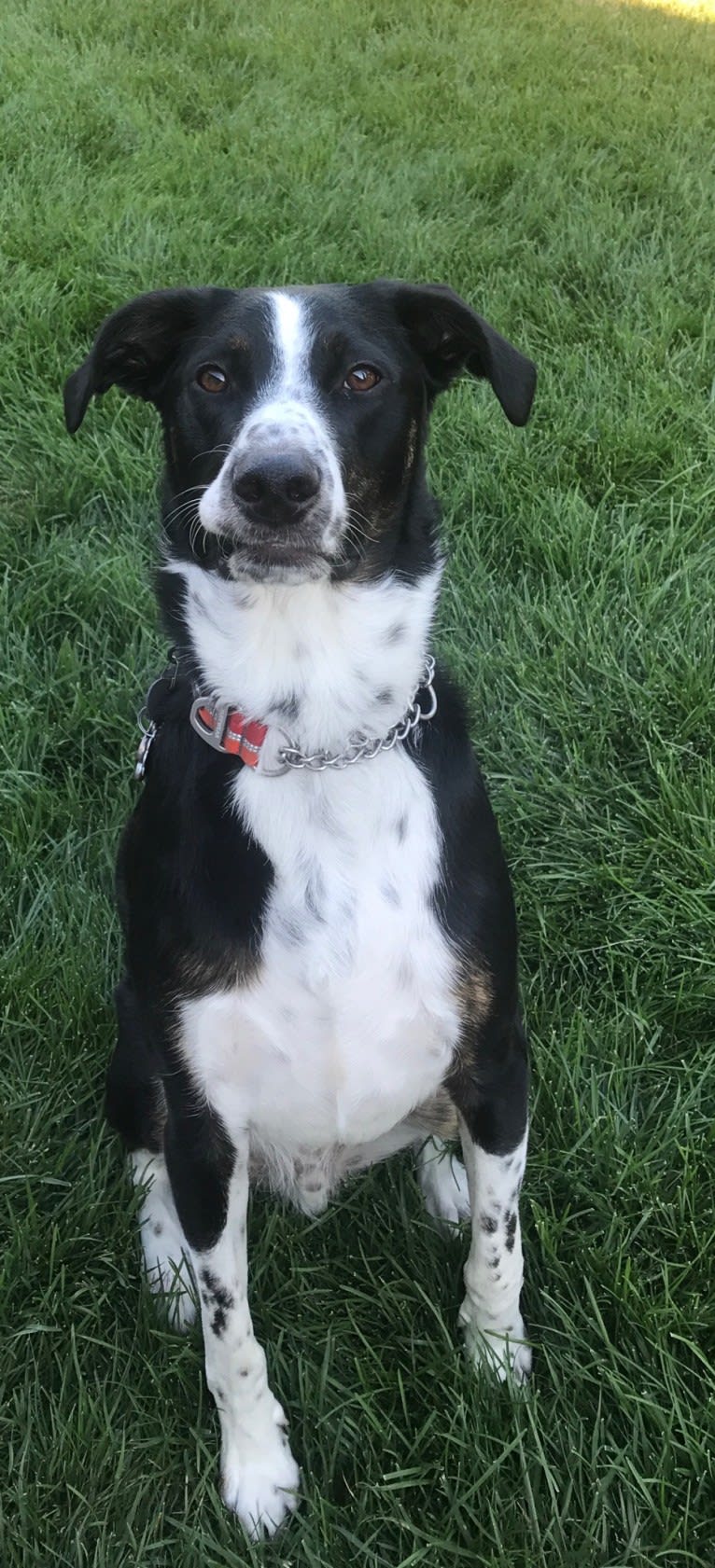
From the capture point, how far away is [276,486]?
1.74 meters

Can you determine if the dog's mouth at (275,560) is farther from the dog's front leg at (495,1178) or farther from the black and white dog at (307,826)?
the dog's front leg at (495,1178)

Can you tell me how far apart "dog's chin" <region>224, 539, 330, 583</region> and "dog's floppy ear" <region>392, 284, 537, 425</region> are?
1.34 feet

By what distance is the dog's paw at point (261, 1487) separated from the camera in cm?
199

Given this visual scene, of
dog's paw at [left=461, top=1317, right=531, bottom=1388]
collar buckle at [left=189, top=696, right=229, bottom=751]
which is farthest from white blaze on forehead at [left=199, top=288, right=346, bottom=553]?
dog's paw at [left=461, top=1317, right=531, bottom=1388]

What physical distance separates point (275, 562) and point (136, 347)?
1.83 feet

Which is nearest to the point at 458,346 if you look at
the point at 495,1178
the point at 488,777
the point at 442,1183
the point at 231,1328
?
the point at 488,777

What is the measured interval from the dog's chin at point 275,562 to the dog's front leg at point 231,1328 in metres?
0.84

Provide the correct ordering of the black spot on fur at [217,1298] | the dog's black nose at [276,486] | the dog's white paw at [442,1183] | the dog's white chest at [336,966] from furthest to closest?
1. the dog's white paw at [442,1183]
2. the black spot on fur at [217,1298]
3. the dog's white chest at [336,966]
4. the dog's black nose at [276,486]

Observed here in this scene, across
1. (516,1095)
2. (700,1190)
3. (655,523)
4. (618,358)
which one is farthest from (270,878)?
(618,358)

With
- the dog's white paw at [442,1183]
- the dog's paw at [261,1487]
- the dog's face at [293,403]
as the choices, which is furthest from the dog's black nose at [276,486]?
the dog's paw at [261,1487]

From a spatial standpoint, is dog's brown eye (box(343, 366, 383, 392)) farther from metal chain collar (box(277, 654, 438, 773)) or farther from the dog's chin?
metal chain collar (box(277, 654, 438, 773))

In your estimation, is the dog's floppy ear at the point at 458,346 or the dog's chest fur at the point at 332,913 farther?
the dog's floppy ear at the point at 458,346

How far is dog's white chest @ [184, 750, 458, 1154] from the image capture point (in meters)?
1.88

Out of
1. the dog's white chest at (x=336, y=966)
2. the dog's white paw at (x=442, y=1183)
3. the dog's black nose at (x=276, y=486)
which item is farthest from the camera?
the dog's white paw at (x=442, y=1183)
